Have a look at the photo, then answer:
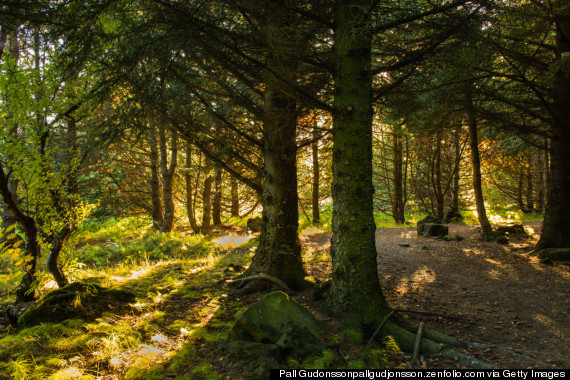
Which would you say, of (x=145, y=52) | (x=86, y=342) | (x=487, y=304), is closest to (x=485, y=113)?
(x=487, y=304)

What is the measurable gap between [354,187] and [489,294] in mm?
3827

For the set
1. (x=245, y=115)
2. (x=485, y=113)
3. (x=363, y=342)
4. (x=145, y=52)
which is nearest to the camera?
(x=363, y=342)

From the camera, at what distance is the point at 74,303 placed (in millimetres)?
4312

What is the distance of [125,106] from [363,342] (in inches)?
203

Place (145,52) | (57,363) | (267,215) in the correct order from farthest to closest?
(267,215), (145,52), (57,363)

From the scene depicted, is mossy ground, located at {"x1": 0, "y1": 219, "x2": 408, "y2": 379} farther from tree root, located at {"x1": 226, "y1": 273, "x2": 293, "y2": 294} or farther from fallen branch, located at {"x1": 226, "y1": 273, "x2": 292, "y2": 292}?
fallen branch, located at {"x1": 226, "y1": 273, "x2": 292, "y2": 292}

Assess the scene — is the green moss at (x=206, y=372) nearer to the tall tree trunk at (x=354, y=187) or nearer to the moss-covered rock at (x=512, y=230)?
the tall tree trunk at (x=354, y=187)

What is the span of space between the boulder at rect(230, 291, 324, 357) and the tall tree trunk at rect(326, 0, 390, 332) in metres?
0.62

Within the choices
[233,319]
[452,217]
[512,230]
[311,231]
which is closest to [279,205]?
[233,319]

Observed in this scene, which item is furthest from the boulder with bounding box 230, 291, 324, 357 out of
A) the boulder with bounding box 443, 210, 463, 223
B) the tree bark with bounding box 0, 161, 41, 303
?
the boulder with bounding box 443, 210, 463, 223

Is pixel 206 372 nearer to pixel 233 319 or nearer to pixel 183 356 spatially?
pixel 183 356

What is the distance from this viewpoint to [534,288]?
5895 mm

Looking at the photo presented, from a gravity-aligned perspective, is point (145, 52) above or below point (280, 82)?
above

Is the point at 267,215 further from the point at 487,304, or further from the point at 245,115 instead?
the point at 487,304
